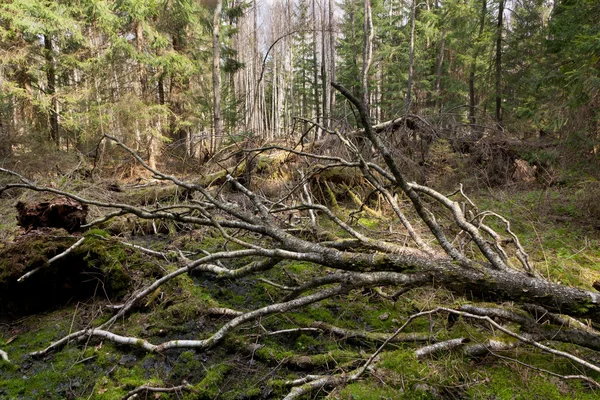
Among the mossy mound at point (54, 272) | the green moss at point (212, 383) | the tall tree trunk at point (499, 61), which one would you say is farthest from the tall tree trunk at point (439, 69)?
the green moss at point (212, 383)

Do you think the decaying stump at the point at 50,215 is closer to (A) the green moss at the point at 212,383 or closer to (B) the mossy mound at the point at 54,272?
(B) the mossy mound at the point at 54,272

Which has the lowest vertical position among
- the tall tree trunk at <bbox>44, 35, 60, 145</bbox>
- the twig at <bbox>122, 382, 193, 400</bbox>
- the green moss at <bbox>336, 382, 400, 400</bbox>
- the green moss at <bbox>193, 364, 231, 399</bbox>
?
the green moss at <bbox>193, 364, 231, 399</bbox>

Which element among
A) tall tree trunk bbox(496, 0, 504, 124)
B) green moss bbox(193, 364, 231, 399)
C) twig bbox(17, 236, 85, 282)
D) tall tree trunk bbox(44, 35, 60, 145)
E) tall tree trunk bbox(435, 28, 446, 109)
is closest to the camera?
green moss bbox(193, 364, 231, 399)

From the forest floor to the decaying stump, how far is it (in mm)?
461

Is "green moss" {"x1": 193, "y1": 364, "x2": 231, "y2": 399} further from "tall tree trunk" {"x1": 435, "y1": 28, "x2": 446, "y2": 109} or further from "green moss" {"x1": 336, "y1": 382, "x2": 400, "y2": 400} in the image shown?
"tall tree trunk" {"x1": 435, "y1": 28, "x2": 446, "y2": 109}

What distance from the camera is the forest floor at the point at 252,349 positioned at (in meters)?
1.86

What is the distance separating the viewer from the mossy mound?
9.78ft

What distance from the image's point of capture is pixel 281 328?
2713 millimetres

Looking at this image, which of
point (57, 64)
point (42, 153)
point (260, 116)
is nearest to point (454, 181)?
point (42, 153)

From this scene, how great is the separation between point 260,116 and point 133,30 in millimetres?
16329

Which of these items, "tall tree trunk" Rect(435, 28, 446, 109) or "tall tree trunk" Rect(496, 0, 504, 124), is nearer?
"tall tree trunk" Rect(496, 0, 504, 124)

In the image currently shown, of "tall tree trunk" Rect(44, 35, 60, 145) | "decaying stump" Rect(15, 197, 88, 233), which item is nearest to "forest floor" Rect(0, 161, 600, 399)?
"decaying stump" Rect(15, 197, 88, 233)

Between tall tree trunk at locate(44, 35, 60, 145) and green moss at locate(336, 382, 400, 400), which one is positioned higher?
tall tree trunk at locate(44, 35, 60, 145)

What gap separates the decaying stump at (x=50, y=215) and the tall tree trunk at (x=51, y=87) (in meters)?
9.57
